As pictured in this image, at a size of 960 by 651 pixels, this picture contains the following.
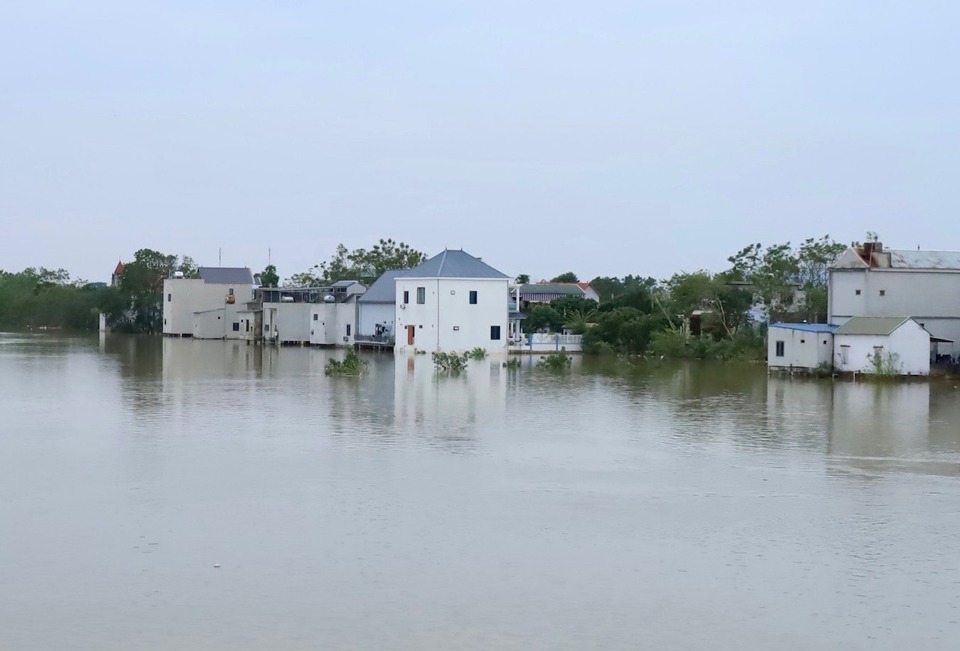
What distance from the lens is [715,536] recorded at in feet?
37.6

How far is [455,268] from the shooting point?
45.1 meters

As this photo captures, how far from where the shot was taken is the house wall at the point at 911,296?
113ft

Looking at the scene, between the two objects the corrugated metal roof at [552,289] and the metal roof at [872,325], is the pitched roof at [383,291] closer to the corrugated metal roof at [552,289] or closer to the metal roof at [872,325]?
the metal roof at [872,325]

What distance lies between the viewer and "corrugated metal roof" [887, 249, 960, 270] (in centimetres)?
3494

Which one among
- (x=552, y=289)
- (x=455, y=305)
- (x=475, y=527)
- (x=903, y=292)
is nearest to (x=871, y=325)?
(x=903, y=292)

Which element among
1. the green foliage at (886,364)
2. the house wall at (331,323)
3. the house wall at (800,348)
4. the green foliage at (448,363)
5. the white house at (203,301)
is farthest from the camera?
the white house at (203,301)

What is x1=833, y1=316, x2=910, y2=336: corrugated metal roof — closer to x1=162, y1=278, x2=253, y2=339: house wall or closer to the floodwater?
the floodwater

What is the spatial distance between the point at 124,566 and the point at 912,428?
14.2 m

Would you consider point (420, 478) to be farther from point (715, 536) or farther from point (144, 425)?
point (144, 425)

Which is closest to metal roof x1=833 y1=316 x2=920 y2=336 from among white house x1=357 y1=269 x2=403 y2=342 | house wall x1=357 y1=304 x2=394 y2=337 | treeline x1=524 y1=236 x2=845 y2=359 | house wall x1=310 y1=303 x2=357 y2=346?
treeline x1=524 y1=236 x2=845 y2=359

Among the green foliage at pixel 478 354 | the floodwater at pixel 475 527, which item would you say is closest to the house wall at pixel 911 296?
the floodwater at pixel 475 527

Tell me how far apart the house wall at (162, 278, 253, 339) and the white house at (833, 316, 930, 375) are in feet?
133

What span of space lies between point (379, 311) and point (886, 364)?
2364 centimetres

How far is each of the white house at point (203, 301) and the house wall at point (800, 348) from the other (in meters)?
37.0
